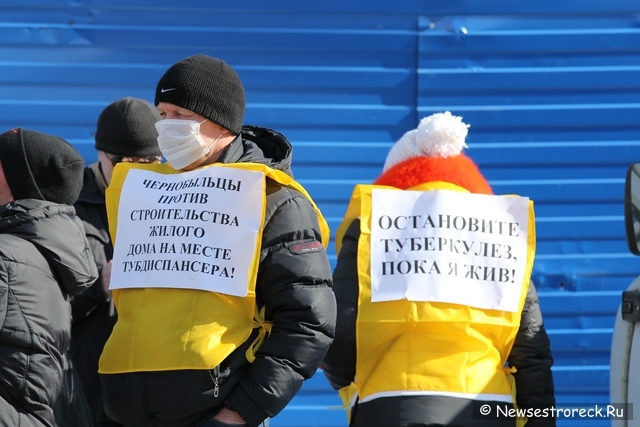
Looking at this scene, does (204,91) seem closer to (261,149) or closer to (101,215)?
(261,149)

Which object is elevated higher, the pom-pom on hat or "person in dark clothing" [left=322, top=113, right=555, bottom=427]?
the pom-pom on hat

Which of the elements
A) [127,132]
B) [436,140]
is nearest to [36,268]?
[127,132]

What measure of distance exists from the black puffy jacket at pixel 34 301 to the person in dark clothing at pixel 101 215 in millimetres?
816

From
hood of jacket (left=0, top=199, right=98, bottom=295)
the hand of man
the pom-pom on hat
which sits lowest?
the hand of man

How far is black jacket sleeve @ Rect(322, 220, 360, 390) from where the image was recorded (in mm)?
3371

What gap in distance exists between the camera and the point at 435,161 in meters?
3.60

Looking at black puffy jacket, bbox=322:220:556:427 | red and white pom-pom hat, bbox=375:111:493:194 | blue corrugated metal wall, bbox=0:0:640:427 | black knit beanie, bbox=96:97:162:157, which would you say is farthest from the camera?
blue corrugated metal wall, bbox=0:0:640:427

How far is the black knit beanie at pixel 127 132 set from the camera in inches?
177

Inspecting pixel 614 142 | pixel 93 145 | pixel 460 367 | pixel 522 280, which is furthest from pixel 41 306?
pixel 614 142

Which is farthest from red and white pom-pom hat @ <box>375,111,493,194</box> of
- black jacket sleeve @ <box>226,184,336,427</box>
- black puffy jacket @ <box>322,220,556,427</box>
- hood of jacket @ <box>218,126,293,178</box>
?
black jacket sleeve @ <box>226,184,336,427</box>

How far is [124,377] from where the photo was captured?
291 cm

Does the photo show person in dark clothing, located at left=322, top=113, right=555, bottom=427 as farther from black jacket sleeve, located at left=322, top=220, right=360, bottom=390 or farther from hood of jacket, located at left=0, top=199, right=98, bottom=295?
hood of jacket, located at left=0, top=199, right=98, bottom=295

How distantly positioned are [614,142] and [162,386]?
3642 mm

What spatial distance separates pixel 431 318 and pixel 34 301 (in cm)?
139
